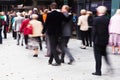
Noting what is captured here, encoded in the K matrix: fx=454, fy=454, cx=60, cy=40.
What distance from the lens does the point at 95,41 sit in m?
11.5

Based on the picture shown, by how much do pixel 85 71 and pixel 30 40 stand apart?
4.26 meters

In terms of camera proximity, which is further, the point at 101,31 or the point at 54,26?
the point at 54,26

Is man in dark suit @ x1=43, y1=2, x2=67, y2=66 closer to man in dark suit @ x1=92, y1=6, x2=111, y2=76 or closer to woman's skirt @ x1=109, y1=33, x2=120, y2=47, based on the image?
man in dark suit @ x1=92, y1=6, x2=111, y2=76

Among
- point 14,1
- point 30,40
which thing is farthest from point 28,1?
point 30,40

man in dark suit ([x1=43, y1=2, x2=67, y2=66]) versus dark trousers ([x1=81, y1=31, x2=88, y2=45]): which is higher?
man in dark suit ([x1=43, y1=2, x2=67, y2=66])

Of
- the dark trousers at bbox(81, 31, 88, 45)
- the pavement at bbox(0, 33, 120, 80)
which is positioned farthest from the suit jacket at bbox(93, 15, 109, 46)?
the dark trousers at bbox(81, 31, 88, 45)

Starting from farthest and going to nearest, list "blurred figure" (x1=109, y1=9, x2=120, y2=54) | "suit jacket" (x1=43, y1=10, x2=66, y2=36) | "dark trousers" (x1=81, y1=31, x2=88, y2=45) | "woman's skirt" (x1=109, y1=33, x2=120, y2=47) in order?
"dark trousers" (x1=81, y1=31, x2=88, y2=45) → "woman's skirt" (x1=109, y1=33, x2=120, y2=47) → "blurred figure" (x1=109, y1=9, x2=120, y2=54) → "suit jacket" (x1=43, y1=10, x2=66, y2=36)

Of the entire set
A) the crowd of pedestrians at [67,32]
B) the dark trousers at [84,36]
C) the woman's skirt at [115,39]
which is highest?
the crowd of pedestrians at [67,32]

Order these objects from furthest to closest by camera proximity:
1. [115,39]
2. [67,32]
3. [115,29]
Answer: [115,39] < [115,29] < [67,32]

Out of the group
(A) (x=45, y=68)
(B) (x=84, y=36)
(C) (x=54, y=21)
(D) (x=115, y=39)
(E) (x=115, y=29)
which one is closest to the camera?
(A) (x=45, y=68)

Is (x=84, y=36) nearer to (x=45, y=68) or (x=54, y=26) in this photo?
(x=54, y=26)

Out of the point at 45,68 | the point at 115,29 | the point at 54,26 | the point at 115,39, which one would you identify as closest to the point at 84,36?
the point at 115,39

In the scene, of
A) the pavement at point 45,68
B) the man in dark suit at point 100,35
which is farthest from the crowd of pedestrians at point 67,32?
the pavement at point 45,68

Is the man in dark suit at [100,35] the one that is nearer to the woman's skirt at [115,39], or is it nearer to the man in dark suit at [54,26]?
the man in dark suit at [54,26]
